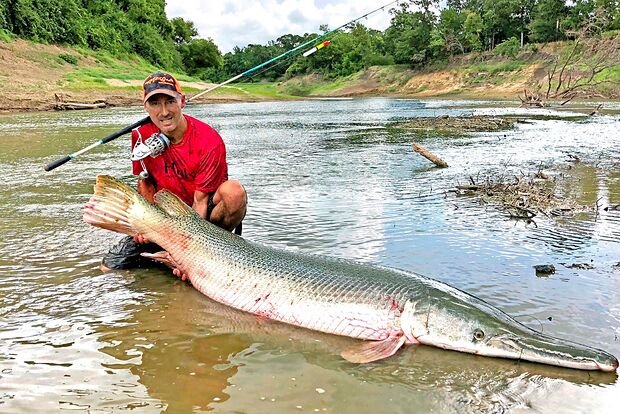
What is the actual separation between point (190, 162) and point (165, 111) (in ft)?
1.61

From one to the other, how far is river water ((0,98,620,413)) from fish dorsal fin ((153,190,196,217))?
633mm

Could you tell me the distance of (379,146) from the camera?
15.0 meters

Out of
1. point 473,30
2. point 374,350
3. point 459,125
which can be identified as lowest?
point 374,350

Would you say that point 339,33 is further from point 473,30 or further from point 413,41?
point 473,30

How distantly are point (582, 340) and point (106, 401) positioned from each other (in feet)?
9.63

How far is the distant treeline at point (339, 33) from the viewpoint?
4712 cm

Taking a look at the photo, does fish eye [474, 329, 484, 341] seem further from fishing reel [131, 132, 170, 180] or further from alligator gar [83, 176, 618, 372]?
fishing reel [131, 132, 170, 180]

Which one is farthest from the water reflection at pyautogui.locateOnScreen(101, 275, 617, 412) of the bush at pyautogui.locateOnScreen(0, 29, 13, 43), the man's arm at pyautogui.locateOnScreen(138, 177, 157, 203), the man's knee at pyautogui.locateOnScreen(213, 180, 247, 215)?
the bush at pyautogui.locateOnScreen(0, 29, 13, 43)

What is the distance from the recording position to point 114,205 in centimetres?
464

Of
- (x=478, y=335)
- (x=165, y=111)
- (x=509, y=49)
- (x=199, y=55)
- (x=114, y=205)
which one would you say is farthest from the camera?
(x=199, y=55)

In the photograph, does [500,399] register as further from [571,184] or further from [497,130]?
[497,130]

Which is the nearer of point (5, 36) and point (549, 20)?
point (5, 36)

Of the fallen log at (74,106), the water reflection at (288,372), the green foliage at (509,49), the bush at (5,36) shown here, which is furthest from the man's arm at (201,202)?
the green foliage at (509,49)

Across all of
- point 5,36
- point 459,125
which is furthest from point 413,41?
point 459,125
